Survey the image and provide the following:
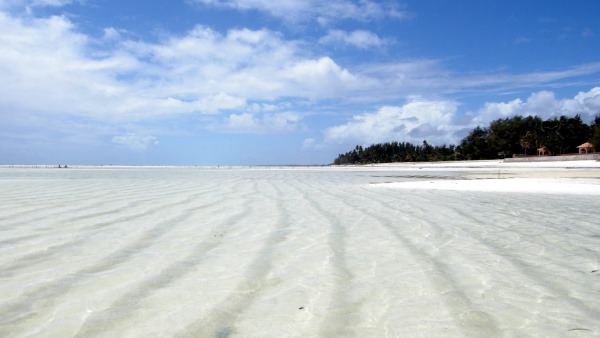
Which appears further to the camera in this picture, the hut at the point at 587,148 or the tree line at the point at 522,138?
the tree line at the point at 522,138

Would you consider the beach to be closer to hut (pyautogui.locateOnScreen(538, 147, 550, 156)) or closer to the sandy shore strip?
the sandy shore strip

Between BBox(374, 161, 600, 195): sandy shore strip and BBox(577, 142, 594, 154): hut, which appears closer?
BBox(374, 161, 600, 195): sandy shore strip

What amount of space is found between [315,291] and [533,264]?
2.08 m

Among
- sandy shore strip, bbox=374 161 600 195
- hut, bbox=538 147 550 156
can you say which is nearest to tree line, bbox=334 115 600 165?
hut, bbox=538 147 550 156

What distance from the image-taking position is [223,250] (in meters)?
4.19

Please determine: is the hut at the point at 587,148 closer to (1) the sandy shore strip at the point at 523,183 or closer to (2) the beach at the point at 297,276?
(1) the sandy shore strip at the point at 523,183

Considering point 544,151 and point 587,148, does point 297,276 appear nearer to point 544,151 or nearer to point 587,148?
point 587,148

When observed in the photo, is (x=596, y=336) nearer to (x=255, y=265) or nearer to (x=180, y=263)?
(x=255, y=265)

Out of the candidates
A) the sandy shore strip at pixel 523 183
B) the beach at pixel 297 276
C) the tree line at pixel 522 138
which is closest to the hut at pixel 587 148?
the tree line at pixel 522 138

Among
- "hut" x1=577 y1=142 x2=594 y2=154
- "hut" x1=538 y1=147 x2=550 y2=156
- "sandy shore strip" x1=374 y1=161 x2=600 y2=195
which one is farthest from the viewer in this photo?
"hut" x1=538 y1=147 x2=550 y2=156

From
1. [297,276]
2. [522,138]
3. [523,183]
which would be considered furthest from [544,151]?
[297,276]

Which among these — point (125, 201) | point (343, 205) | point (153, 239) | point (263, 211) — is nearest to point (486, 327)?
point (153, 239)

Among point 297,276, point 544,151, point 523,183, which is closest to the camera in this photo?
point 297,276

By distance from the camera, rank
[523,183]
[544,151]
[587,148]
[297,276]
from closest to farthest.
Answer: [297,276] < [523,183] < [587,148] < [544,151]
